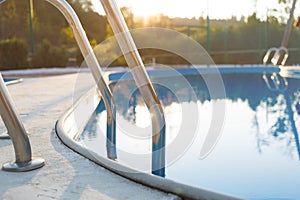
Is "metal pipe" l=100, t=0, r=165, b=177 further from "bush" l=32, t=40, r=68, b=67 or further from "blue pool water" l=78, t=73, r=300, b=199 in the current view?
"bush" l=32, t=40, r=68, b=67

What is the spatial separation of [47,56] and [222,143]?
38.4ft

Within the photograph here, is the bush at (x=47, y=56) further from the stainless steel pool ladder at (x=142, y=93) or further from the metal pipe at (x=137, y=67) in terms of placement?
the metal pipe at (x=137, y=67)

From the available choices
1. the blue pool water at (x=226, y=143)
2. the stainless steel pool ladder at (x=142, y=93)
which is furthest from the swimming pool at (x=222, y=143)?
the stainless steel pool ladder at (x=142, y=93)

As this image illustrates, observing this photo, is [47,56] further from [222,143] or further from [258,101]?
[222,143]

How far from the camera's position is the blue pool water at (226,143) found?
284cm

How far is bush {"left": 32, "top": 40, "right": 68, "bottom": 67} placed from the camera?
14305 mm

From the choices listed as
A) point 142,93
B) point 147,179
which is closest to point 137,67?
point 142,93

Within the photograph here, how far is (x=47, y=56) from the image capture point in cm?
1444

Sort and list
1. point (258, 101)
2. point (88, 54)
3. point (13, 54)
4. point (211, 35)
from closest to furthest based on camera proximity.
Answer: point (88, 54) < point (258, 101) < point (13, 54) < point (211, 35)

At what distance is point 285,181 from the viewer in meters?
2.81

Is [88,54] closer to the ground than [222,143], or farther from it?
farther from it

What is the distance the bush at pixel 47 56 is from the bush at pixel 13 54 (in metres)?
0.39

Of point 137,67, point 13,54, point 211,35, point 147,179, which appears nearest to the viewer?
point 147,179

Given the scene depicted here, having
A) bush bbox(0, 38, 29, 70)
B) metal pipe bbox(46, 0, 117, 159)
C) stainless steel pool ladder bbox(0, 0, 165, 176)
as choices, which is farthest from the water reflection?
bush bbox(0, 38, 29, 70)
